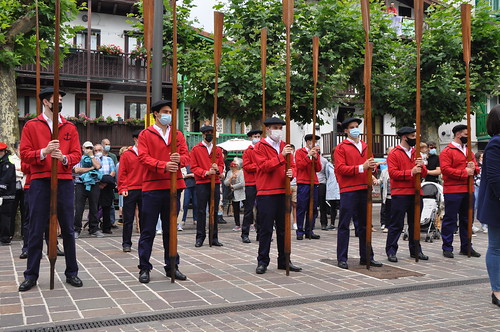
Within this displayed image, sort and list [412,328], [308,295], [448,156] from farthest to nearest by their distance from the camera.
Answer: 1. [448,156]
2. [308,295]
3. [412,328]

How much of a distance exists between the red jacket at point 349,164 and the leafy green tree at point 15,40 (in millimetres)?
7168

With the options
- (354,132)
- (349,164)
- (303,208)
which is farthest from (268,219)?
(303,208)

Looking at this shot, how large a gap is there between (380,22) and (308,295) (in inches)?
565

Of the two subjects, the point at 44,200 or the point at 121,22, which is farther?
the point at 121,22

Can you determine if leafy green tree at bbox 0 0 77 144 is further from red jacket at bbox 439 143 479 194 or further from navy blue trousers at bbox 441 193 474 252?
navy blue trousers at bbox 441 193 474 252

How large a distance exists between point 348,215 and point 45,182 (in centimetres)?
415

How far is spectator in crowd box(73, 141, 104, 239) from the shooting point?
38.4ft

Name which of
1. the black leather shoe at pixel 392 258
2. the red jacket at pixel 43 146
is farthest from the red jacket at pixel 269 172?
the red jacket at pixel 43 146

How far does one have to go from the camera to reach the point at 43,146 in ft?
22.0

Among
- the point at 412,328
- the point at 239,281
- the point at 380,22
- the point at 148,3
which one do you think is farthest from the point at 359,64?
the point at 412,328

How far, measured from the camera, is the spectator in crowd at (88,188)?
11.7m

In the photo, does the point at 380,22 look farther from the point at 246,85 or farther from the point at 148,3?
the point at 148,3

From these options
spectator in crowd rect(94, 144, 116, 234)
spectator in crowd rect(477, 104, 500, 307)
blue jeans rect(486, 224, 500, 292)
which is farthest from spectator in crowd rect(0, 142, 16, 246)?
blue jeans rect(486, 224, 500, 292)

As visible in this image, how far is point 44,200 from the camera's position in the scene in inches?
263
